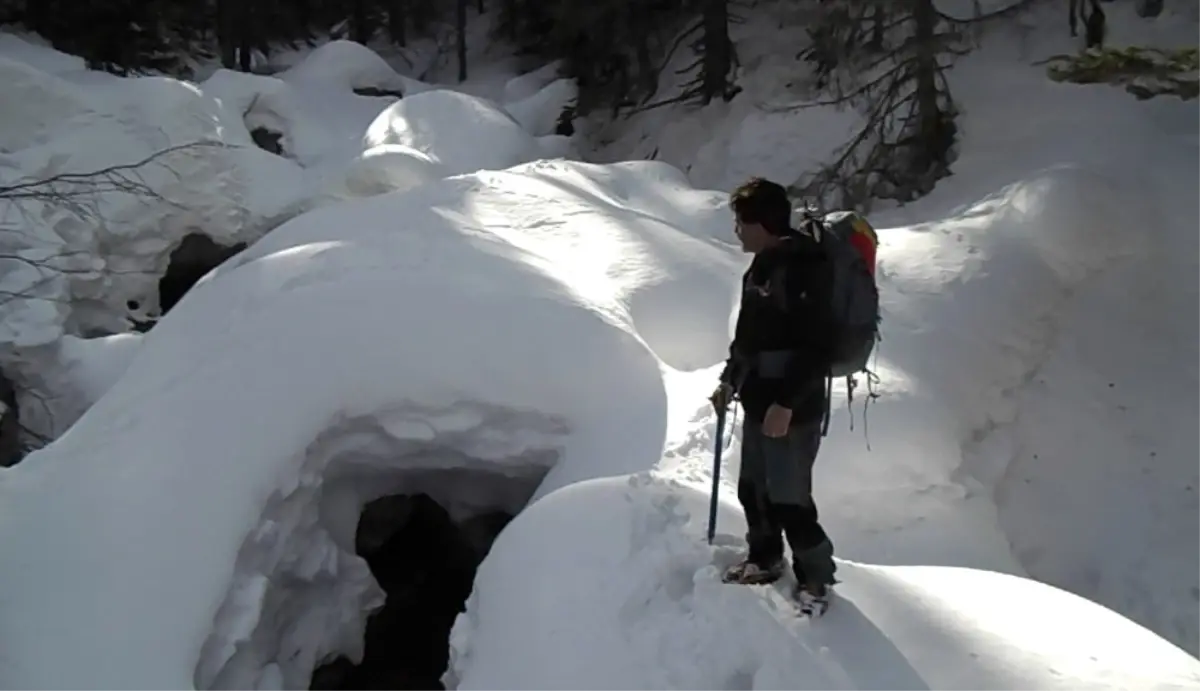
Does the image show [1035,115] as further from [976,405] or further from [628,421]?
[628,421]

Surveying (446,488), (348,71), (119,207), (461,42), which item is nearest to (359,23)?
(461,42)

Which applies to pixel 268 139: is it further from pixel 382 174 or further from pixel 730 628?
pixel 730 628

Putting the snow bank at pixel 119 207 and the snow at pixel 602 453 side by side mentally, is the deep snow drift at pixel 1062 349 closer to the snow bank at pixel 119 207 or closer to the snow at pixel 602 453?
the snow at pixel 602 453

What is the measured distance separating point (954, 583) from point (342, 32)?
933 inches

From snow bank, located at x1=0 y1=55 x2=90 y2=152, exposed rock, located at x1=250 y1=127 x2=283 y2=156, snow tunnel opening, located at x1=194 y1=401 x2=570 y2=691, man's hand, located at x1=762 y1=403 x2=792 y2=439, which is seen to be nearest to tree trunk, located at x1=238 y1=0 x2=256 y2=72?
exposed rock, located at x1=250 y1=127 x2=283 y2=156

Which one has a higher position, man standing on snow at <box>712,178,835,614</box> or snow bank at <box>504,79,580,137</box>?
man standing on snow at <box>712,178,835,614</box>

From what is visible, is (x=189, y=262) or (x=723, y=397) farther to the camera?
(x=189, y=262)

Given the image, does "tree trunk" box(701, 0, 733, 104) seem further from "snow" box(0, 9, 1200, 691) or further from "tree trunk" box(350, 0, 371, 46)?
"tree trunk" box(350, 0, 371, 46)

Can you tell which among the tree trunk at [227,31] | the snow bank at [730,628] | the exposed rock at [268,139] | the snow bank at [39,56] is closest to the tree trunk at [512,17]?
the tree trunk at [227,31]

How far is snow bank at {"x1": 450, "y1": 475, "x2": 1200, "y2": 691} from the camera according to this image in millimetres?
3309

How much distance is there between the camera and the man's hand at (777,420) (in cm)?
320

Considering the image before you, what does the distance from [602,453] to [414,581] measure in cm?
257

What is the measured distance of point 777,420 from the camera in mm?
3197

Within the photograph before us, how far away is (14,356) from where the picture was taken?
26.6ft
